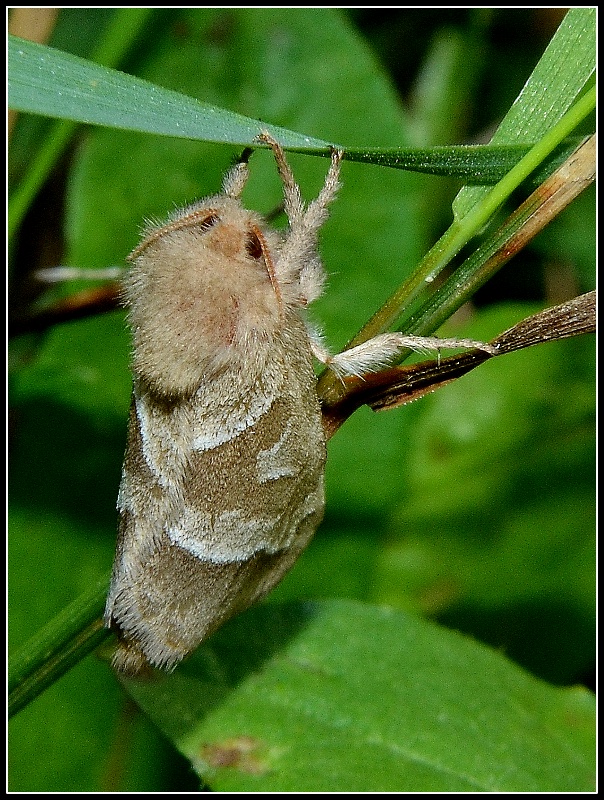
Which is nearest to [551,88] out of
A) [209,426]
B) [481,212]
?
[481,212]

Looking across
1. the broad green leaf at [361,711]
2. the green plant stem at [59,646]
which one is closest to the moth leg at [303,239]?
the green plant stem at [59,646]

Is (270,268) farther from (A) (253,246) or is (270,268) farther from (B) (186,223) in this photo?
(B) (186,223)

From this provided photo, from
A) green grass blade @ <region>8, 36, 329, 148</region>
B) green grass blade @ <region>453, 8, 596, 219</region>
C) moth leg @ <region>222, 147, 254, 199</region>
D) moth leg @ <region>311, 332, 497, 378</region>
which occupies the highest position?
green grass blade @ <region>8, 36, 329, 148</region>

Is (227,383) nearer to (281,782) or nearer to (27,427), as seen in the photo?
(281,782)

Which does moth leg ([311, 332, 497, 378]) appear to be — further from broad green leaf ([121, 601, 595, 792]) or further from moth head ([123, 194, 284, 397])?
broad green leaf ([121, 601, 595, 792])

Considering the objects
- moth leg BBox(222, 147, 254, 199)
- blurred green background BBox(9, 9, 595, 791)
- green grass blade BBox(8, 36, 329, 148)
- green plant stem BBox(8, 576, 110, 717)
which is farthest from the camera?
blurred green background BBox(9, 9, 595, 791)

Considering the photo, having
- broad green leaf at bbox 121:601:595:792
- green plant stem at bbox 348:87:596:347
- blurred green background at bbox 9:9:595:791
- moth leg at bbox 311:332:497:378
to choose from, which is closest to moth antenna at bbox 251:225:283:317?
moth leg at bbox 311:332:497:378

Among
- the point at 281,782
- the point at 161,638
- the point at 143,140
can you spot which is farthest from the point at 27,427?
the point at 281,782

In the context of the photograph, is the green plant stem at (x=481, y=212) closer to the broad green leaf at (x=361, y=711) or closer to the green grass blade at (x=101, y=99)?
the green grass blade at (x=101, y=99)
